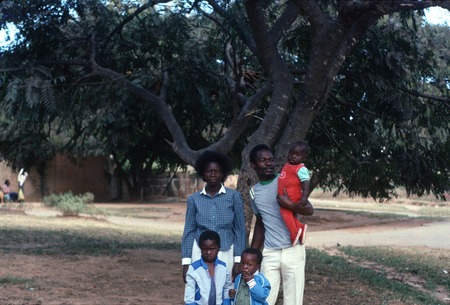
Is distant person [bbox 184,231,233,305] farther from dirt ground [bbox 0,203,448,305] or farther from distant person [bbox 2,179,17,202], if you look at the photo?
distant person [bbox 2,179,17,202]

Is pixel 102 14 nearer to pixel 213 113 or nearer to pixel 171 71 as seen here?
pixel 171 71

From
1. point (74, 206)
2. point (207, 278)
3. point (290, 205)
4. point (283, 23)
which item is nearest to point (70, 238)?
point (74, 206)

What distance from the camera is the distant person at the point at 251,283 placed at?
4.65m

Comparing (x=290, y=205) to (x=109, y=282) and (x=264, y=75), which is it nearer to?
(x=109, y=282)

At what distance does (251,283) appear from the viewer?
4645mm

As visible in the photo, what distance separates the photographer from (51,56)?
9.84 metres

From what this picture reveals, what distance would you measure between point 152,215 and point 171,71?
1466 centimetres

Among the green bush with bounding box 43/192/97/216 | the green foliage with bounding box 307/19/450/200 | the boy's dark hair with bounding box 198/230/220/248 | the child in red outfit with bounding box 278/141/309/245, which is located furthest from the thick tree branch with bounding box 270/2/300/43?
the green bush with bounding box 43/192/97/216

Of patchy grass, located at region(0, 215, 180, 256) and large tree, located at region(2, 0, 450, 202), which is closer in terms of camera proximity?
large tree, located at region(2, 0, 450, 202)

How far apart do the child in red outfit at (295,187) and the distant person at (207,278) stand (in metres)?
0.58

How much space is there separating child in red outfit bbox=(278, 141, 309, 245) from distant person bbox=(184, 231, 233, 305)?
0.58 meters

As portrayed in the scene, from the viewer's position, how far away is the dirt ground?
775 centimetres

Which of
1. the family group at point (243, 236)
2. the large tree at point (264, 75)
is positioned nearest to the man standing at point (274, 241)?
the family group at point (243, 236)

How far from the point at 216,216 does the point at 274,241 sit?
0.50m
